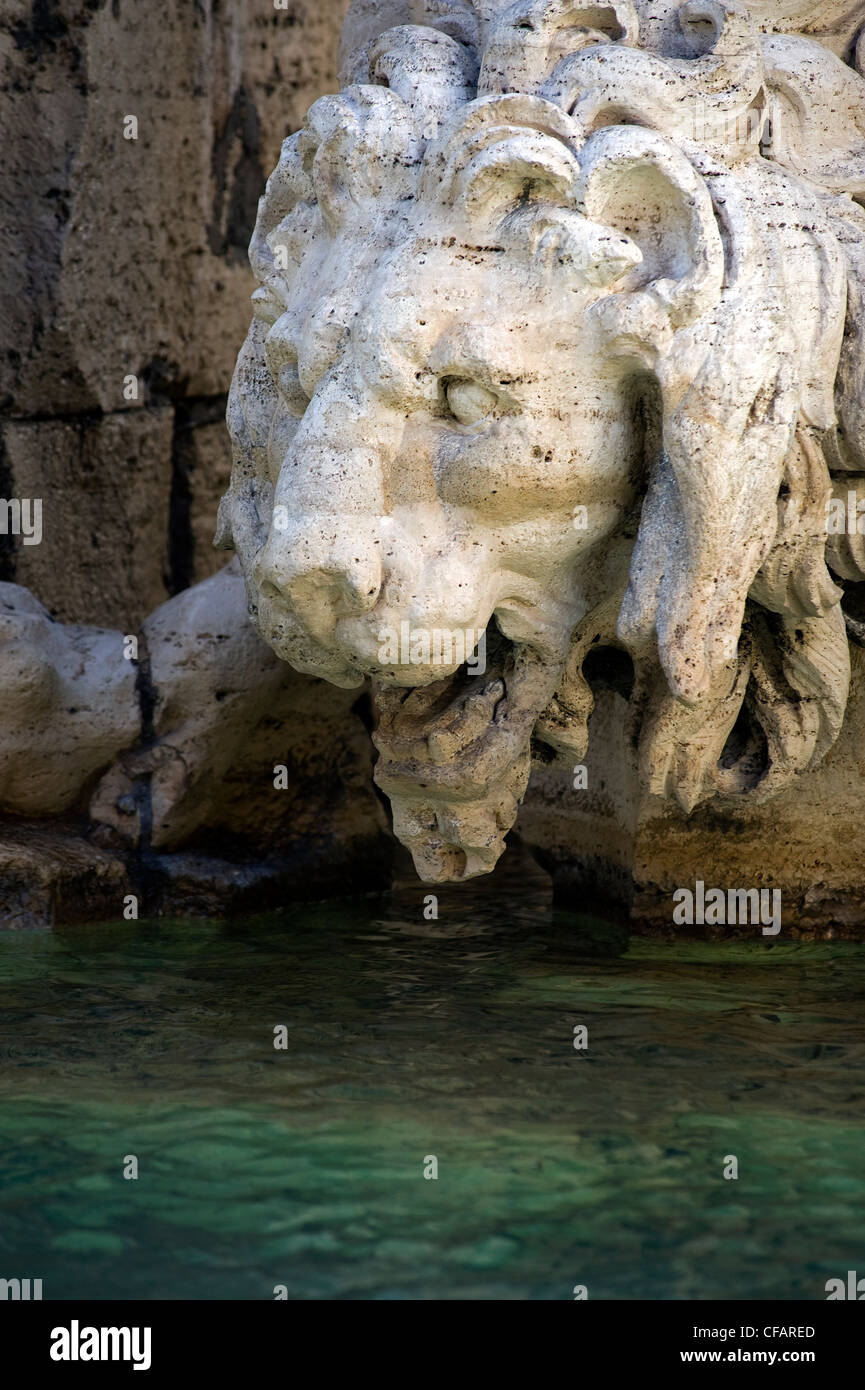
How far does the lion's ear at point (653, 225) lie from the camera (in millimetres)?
2502

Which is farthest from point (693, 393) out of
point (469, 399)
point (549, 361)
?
point (469, 399)

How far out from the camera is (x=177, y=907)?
3600 mm

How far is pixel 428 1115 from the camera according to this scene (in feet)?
7.99

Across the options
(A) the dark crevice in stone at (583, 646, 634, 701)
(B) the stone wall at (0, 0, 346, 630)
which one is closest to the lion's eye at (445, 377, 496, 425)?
(A) the dark crevice in stone at (583, 646, 634, 701)

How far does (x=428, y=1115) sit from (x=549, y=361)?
1.08 m

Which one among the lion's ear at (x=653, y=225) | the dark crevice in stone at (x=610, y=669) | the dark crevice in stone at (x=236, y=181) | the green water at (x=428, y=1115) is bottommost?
the green water at (x=428, y=1115)

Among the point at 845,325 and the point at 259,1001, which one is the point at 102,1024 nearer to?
the point at 259,1001

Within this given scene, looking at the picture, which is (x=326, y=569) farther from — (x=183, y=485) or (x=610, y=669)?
(x=183, y=485)

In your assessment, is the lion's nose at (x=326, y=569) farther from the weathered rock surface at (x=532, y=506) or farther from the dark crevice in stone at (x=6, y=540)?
the dark crevice in stone at (x=6, y=540)

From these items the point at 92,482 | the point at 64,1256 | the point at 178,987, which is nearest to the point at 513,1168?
the point at 64,1256

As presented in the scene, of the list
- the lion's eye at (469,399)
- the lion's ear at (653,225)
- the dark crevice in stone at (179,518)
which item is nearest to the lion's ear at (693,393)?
the lion's ear at (653,225)

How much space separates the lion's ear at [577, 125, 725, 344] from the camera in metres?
2.50

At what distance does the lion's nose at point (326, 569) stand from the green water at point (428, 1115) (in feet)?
2.26

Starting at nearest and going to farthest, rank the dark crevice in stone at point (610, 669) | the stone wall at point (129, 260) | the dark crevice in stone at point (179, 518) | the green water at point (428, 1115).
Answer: the green water at point (428, 1115)
the dark crevice in stone at point (610, 669)
the stone wall at point (129, 260)
the dark crevice in stone at point (179, 518)
